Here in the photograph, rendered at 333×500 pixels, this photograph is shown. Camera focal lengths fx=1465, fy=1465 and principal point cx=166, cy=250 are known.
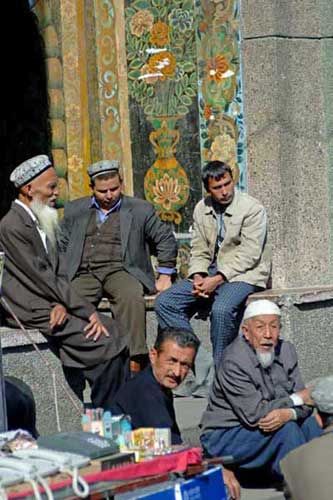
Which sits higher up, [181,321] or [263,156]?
[263,156]

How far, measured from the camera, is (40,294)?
784 cm

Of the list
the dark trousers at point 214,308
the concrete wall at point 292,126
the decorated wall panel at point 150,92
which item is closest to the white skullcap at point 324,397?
the dark trousers at point 214,308

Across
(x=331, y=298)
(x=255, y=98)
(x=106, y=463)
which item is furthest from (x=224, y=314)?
(x=106, y=463)

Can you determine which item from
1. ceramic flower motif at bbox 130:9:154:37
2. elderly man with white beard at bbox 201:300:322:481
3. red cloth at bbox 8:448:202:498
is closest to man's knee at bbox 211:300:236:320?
elderly man with white beard at bbox 201:300:322:481

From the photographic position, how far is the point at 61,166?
408 inches

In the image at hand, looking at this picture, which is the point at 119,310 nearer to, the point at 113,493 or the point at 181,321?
the point at 181,321

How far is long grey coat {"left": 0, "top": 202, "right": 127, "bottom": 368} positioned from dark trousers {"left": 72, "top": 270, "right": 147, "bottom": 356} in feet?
1.79

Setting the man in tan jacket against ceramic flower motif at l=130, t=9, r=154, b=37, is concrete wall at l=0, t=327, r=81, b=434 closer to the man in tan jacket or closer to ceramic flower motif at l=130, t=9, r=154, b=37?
the man in tan jacket

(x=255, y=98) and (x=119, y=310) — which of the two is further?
(x=255, y=98)

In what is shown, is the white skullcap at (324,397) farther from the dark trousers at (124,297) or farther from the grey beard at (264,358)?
the dark trousers at (124,297)

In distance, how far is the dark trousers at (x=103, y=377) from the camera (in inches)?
307

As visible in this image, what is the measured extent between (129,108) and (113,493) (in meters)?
5.44

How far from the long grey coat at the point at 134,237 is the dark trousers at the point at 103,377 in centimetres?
99

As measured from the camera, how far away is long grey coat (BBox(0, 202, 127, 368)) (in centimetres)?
776
